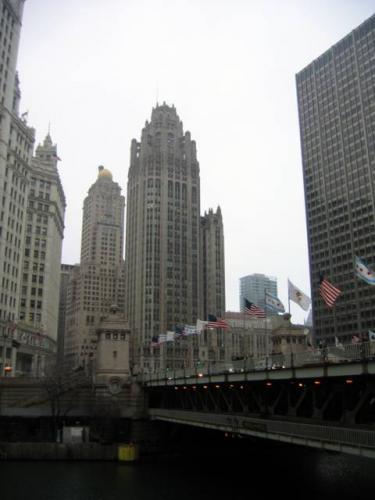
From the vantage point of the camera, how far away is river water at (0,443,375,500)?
1828 inches

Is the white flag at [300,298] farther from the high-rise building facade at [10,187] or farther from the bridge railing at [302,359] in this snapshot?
the high-rise building facade at [10,187]

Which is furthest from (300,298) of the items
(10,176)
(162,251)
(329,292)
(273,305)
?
(162,251)

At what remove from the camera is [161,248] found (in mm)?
185375

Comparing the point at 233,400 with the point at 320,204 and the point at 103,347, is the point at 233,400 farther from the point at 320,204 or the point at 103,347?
the point at 320,204

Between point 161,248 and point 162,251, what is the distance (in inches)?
44.4

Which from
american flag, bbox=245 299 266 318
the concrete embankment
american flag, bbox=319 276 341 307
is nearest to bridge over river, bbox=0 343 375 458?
the concrete embankment

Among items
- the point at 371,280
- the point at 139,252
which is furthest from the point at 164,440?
the point at 139,252

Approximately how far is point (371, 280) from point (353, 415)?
13.0 meters

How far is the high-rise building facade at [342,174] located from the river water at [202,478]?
9740cm

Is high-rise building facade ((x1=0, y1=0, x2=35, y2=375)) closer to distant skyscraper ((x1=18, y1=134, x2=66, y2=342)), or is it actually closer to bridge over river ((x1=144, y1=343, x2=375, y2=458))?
distant skyscraper ((x1=18, y1=134, x2=66, y2=342))

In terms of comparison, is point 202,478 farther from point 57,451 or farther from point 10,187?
point 10,187

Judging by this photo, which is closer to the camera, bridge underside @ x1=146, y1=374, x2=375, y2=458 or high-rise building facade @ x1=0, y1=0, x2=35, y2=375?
bridge underside @ x1=146, y1=374, x2=375, y2=458

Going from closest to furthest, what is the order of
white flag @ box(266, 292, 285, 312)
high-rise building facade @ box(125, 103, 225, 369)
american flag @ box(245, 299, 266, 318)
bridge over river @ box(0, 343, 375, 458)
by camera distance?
1. bridge over river @ box(0, 343, 375, 458)
2. white flag @ box(266, 292, 285, 312)
3. american flag @ box(245, 299, 266, 318)
4. high-rise building facade @ box(125, 103, 225, 369)

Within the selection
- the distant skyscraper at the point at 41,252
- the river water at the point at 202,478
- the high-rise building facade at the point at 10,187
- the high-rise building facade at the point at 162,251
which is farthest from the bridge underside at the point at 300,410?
the high-rise building facade at the point at 162,251
